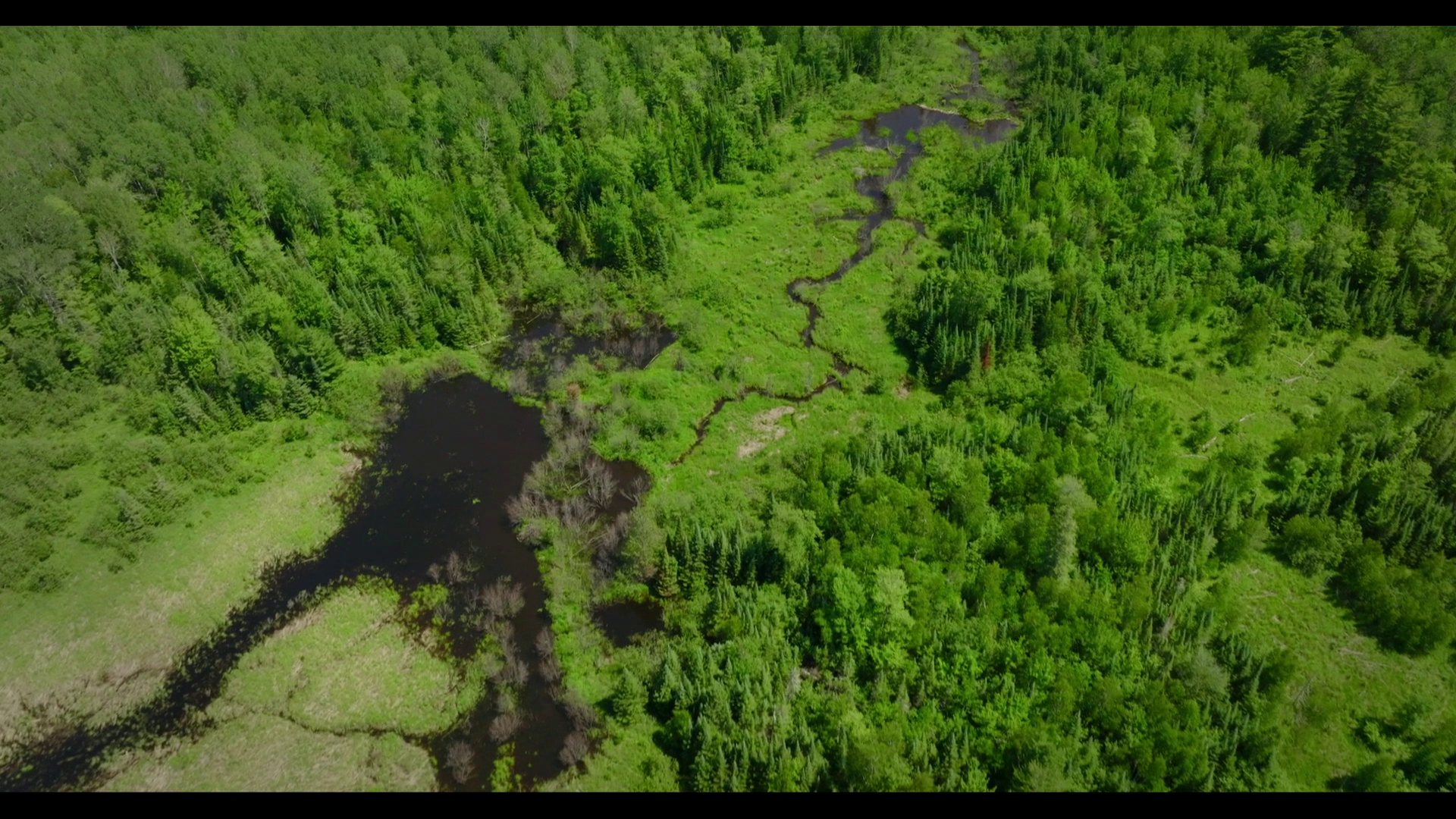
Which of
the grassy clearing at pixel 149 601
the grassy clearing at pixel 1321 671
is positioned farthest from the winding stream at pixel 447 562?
the grassy clearing at pixel 1321 671

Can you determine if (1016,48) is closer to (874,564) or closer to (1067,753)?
(874,564)

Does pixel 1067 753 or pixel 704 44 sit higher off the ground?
pixel 704 44

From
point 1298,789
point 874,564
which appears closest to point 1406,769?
point 1298,789

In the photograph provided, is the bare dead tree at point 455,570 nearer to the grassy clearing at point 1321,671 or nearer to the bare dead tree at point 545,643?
the bare dead tree at point 545,643

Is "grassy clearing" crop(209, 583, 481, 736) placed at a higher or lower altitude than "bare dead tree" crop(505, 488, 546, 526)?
lower

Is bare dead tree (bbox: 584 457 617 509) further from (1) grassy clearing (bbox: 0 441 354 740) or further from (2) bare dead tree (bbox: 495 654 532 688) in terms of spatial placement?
(1) grassy clearing (bbox: 0 441 354 740)

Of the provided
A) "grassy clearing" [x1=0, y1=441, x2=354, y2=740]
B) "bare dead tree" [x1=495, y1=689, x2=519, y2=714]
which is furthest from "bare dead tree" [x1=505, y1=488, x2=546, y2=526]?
"bare dead tree" [x1=495, y1=689, x2=519, y2=714]

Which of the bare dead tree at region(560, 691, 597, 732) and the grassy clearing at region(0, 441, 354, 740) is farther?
the grassy clearing at region(0, 441, 354, 740)
